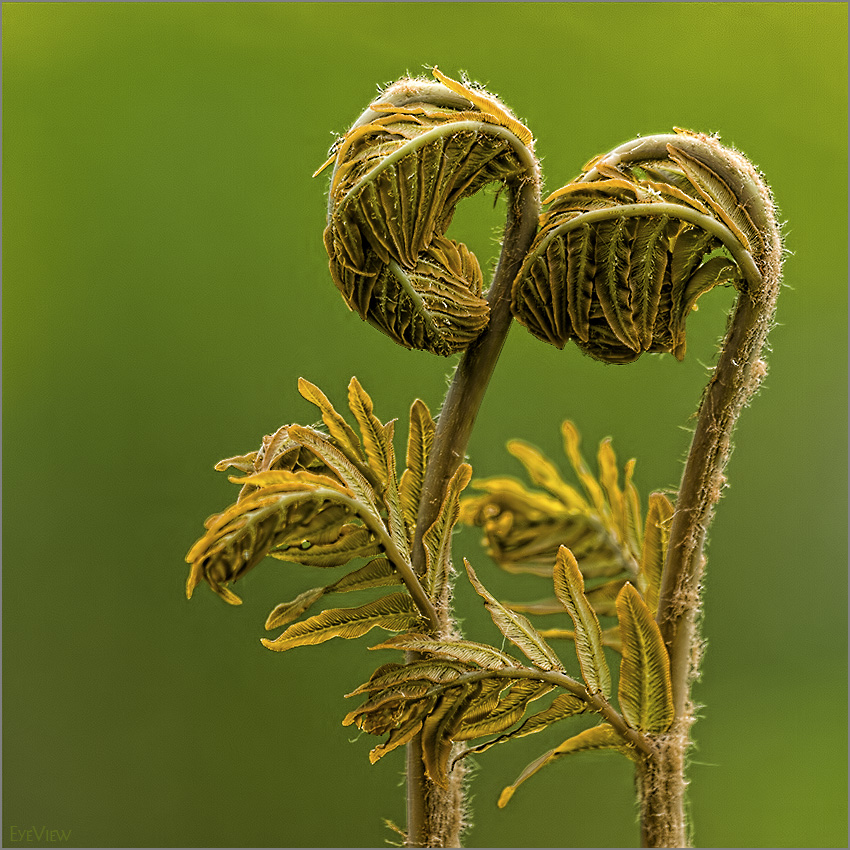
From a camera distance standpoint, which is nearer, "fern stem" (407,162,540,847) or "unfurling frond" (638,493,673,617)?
"fern stem" (407,162,540,847)

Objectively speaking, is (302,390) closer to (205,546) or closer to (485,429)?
(205,546)

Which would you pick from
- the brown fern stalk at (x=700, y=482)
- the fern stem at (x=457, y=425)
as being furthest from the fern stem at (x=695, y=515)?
the fern stem at (x=457, y=425)

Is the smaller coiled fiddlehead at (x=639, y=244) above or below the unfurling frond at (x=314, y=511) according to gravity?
above

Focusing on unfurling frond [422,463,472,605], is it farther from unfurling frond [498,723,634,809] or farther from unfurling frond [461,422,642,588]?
unfurling frond [461,422,642,588]

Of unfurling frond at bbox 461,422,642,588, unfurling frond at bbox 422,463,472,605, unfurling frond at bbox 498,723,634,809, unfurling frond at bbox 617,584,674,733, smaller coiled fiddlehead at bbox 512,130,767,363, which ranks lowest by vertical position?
unfurling frond at bbox 498,723,634,809

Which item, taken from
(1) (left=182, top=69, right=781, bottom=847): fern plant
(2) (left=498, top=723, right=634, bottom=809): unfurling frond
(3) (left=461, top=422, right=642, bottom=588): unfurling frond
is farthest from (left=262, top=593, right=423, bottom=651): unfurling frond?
(3) (left=461, top=422, right=642, bottom=588): unfurling frond

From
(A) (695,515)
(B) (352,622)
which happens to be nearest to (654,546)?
(A) (695,515)

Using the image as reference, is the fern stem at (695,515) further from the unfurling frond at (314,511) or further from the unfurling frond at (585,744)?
the unfurling frond at (314,511)

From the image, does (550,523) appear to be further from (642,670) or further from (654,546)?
(642,670)
